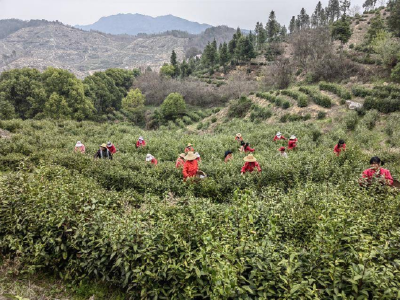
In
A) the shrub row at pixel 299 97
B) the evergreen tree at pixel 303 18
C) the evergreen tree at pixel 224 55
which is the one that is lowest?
the shrub row at pixel 299 97

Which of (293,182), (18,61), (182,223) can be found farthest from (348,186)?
(18,61)

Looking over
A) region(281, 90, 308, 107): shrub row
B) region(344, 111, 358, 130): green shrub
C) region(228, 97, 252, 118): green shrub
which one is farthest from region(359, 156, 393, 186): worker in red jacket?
region(228, 97, 252, 118): green shrub

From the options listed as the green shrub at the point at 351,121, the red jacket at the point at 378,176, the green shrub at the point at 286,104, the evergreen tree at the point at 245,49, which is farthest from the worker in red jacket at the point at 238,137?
the evergreen tree at the point at 245,49

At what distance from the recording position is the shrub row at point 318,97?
1956 centimetres

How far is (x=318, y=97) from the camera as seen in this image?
20.4 m

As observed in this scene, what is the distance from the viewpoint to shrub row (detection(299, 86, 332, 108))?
64.2ft

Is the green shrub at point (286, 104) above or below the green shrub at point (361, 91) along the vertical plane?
below

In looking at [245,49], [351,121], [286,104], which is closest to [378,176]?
[351,121]

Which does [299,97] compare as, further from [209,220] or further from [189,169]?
[209,220]

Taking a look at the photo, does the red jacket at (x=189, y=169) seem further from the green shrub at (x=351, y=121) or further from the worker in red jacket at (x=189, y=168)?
the green shrub at (x=351, y=121)

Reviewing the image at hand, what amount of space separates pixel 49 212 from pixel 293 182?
6.08 m

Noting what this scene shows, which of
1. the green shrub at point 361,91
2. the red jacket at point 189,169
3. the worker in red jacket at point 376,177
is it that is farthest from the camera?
the green shrub at point 361,91

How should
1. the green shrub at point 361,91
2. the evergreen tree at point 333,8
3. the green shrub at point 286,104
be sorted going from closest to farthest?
the green shrub at point 361,91 < the green shrub at point 286,104 < the evergreen tree at point 333,8

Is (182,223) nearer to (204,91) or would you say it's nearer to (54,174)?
(54,174)
